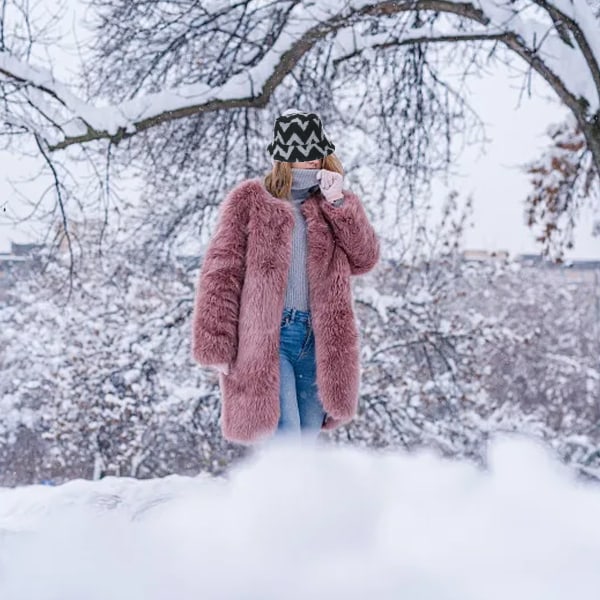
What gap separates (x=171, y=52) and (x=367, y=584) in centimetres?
538

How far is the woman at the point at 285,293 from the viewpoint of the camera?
9.65 feet

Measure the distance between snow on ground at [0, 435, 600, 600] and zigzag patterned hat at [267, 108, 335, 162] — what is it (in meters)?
1.19

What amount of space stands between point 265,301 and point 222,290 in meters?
0.18

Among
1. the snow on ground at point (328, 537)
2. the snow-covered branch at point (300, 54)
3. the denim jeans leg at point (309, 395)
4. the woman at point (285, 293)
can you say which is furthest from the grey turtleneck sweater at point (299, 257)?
the snow-covered branch at point (300, 54)

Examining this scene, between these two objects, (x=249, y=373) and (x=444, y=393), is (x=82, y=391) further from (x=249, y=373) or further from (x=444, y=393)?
(x=249, y=373)

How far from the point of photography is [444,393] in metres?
12.0

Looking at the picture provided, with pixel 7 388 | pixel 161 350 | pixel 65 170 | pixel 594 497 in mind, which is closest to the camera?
pixel 594 497

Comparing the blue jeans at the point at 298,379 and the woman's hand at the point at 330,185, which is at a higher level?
the woman's hand at the point at 330,185

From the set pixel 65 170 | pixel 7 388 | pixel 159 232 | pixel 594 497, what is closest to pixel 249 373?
pixel 594 497

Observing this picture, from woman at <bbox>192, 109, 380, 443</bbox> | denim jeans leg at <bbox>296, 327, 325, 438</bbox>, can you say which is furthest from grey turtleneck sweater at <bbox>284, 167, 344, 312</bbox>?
denim jeans leg at <bbox>296, 327, 325, 438</bbox>

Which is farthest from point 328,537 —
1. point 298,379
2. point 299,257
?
point 299,257

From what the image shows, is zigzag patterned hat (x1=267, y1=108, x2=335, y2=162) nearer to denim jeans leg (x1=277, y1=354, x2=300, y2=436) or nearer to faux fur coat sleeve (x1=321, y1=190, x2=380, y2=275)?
faux fur coat sleeve (x1=321, y1=190, x2=380, y2=275)

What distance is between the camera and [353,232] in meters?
3.06

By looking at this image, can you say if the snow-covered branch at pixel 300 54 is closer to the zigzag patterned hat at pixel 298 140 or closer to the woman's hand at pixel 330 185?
the zigzag patterned hat at pixel 298 140
